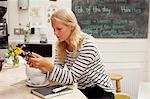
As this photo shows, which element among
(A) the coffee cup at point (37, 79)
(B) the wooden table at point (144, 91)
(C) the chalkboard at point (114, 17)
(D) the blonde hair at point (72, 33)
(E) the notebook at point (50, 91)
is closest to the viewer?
(E) the notebook at point (50, 91)

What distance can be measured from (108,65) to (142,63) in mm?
466

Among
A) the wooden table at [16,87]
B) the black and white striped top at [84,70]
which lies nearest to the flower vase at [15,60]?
the wooden table at [16,87]

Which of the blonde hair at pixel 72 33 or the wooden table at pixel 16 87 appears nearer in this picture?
the wooden table at pixel 16 87

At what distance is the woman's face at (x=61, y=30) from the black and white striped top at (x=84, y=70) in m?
0.13

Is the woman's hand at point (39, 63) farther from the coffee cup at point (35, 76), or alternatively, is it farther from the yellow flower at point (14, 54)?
the yellow flower at point (14, 54)

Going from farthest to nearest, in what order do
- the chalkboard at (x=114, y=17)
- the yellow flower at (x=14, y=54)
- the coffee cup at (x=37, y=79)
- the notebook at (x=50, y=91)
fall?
the chalkboard at (x=114, y=17), the yellow flower at (x=14, y=54), the coffee cup at (x=37, y=79), the notebook at (x=50, y=91)

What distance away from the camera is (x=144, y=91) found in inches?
134

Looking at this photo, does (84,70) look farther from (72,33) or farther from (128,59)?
(128,59)

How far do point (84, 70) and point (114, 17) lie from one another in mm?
1802

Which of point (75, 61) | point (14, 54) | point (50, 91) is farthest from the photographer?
point (14, 54)

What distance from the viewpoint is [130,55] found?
3.71 m

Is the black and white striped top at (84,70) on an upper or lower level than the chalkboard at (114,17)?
lower

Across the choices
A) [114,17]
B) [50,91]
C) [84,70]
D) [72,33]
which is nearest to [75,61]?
[84,70]

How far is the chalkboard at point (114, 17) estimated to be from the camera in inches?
142
